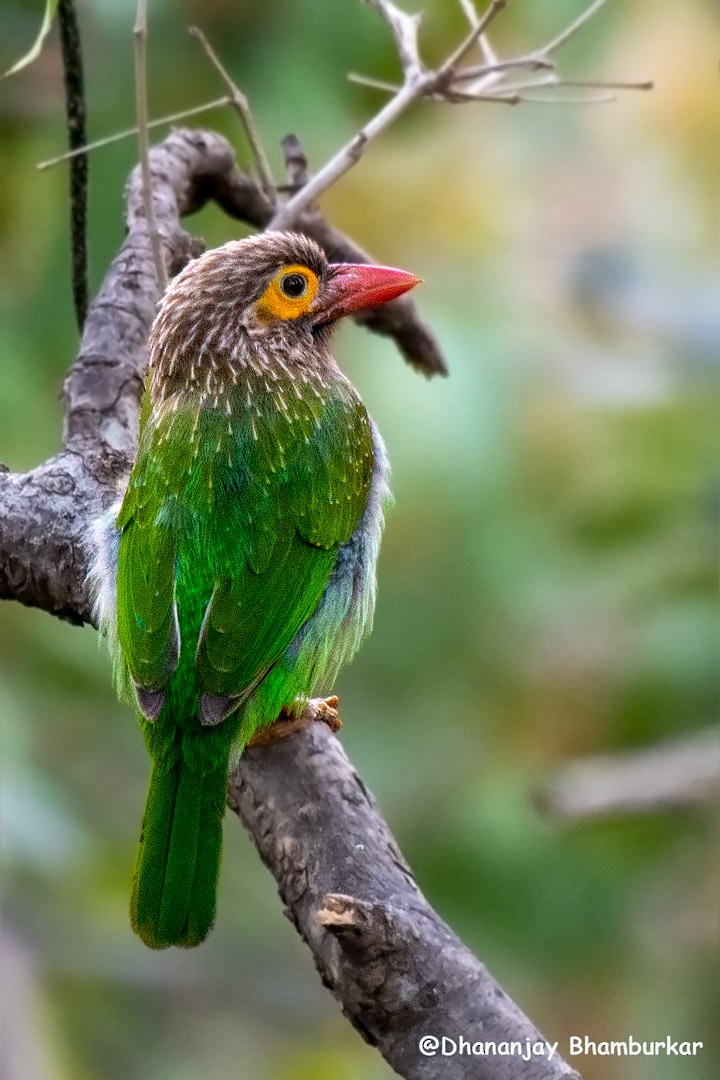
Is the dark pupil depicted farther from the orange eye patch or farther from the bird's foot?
the bird's foot

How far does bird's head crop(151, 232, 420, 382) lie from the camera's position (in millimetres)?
3338

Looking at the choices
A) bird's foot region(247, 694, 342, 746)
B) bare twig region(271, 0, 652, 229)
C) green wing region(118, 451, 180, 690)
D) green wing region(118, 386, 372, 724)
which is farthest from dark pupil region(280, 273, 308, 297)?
bird's foot region(247, 694, 342, 746)

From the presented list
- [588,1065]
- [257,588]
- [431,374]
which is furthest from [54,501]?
[588,1065]

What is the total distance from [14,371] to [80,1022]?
2.12 m

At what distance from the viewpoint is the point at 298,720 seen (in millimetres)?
3084

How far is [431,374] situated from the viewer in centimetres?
433

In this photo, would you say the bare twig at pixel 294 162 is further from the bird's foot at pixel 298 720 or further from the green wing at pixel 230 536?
the bird's foot at pixel 298 720

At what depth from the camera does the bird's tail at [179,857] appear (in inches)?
106

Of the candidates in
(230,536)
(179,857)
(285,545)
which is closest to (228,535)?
(230,536)

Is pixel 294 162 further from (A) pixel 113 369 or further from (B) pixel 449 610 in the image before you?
(B) pixel 449 610

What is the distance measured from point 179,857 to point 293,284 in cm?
133

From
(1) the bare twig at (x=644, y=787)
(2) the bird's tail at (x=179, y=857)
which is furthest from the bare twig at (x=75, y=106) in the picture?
(1) the bare twig at (x=644, y=787)

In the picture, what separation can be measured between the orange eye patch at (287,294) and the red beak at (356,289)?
36mm

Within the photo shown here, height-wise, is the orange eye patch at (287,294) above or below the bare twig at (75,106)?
below
